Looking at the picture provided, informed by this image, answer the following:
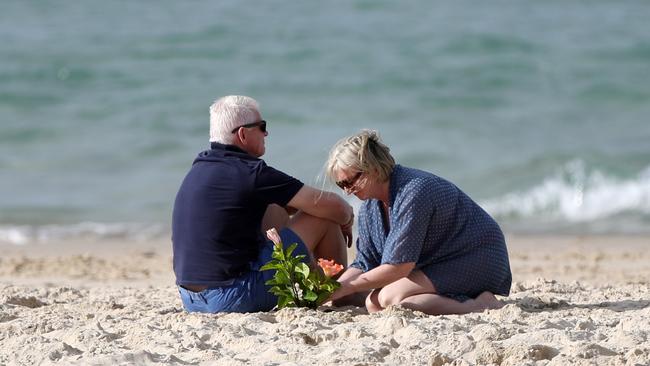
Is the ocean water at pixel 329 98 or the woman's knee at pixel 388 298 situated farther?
the ocean water at pixel 329 98

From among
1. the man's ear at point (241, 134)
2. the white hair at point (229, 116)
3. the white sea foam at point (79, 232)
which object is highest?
the white hair at point (229, 116)

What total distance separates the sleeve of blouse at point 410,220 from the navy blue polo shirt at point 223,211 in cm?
47

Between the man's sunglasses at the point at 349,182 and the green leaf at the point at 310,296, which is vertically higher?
the man's sunglasses at the point at 349,182

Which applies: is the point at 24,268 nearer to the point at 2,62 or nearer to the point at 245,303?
the point at 245,303

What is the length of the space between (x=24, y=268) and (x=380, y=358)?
4550 mm

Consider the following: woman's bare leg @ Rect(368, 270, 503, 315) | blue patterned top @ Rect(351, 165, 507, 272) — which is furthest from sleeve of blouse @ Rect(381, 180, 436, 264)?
woman's bare leg @ Rect(368, 270, 503, 315)

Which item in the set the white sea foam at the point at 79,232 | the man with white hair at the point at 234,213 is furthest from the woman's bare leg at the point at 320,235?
the white sea foam at the point at 79,232

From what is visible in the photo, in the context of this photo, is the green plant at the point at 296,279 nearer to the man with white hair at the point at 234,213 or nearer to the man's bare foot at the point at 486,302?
the man with white hair at the point at 234,213

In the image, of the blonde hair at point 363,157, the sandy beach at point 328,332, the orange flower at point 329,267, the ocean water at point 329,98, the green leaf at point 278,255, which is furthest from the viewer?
the ocean water at point 329,98

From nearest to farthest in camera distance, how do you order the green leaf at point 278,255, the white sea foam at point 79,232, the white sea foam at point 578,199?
the green leaf at point 278,255, the white sea foam at point 79,232, the white sea foam at point 578,199

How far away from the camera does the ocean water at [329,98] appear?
11008 mm

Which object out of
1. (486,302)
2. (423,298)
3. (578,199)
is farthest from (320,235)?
(578,199)

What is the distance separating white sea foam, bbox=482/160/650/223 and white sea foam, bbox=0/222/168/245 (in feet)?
11.0

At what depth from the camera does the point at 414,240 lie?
468 cm
